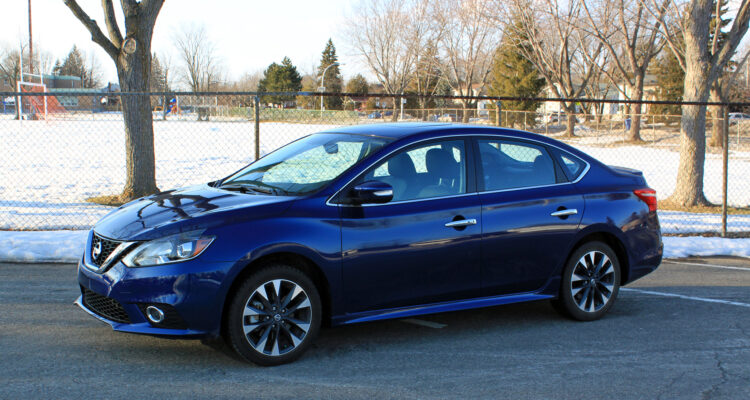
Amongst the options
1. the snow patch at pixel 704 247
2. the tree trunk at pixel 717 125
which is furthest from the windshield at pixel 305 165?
the tree trunk at pixel 717 125

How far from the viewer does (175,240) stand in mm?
4414

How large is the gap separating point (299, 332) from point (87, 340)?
168 cm

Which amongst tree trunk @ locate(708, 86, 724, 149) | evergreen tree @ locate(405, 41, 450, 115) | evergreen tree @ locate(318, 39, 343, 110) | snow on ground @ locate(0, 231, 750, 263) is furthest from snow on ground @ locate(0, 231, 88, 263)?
evergreen tree @ locate(318, 39, 343, 110)

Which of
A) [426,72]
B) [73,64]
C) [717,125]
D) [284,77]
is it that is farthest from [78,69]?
[717,125]

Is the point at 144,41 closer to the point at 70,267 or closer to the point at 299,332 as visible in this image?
the point at 70,267

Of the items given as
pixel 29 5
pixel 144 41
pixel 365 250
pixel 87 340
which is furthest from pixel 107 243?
pixel 29 5

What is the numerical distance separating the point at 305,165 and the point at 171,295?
1.69 meters

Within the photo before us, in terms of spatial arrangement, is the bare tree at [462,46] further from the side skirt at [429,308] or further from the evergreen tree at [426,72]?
the side skirt at [429,308]

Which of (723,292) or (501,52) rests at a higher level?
(501,52)

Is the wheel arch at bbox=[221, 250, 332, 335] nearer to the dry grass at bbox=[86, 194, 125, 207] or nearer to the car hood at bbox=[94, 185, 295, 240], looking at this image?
the car hood at bbox=[94, 185, 295, 240]

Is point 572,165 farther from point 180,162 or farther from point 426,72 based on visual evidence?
point 426,72

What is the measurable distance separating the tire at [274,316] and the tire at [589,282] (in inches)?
91.4

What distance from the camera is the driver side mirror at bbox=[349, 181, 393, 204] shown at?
480cm

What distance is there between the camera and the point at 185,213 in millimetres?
4699
